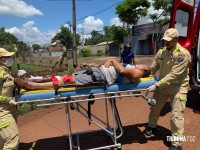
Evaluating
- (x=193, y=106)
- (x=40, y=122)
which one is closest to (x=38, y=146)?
(x=40, y=122)

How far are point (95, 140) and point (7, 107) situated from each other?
1966mm

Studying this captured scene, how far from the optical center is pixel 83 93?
4223 mm

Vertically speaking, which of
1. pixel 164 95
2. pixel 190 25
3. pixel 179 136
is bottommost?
pixel 179 136

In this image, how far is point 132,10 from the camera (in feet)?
111

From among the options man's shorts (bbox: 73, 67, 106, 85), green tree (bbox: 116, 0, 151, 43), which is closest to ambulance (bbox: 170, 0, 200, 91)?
man's shorts (bbox: 73, 67, 106, 85)

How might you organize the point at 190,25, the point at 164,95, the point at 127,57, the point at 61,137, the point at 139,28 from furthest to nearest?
the point at 139,28 → the point at 127,57 → the point at 190,25 → the point at 61,137 → the point at 164,95

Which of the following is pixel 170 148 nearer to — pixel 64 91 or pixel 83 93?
pixel 83 93

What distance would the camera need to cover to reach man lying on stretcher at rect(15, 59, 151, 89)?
4211 millimetres

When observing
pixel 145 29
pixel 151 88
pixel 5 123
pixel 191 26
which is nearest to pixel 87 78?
pixel 151 88

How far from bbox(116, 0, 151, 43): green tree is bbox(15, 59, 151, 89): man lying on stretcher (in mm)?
30172

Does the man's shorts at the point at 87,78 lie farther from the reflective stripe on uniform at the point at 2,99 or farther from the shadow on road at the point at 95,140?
the shadow on road at the point at 95,140

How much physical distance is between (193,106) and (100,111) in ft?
7.58

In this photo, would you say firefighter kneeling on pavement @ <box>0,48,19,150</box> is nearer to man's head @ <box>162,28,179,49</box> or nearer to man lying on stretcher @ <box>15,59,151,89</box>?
man lying on stretcher @ <box>15,59,151,89</box>

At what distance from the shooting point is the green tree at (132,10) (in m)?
33.3
